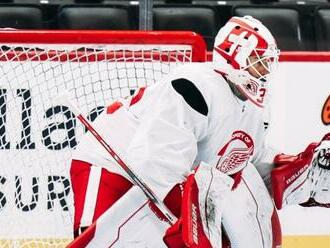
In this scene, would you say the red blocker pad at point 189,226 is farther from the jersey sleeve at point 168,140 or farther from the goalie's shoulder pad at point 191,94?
the goalie's shoulder pad at point 191,94

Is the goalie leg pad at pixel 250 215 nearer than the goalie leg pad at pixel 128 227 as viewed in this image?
No

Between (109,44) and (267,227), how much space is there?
640mm

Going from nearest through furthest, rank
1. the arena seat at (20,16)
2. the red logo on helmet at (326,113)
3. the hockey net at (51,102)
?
the hockey net at (51,102)
the red logo on helmet at (326,113)
the arena seat at (20,16)

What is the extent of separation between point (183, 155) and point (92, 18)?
1.51 m

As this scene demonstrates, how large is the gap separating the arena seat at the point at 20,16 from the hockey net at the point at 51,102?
0.71m

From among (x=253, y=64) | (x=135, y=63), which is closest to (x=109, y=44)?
(x=135, y=63)

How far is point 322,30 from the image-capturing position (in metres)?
3.64

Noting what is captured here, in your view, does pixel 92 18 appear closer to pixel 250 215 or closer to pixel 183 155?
pixel 250 215

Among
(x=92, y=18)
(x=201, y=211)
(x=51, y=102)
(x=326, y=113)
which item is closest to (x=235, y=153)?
(x=201, y=211)

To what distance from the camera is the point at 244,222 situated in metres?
2.41

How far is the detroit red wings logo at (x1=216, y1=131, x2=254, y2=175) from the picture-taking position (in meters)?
2.21

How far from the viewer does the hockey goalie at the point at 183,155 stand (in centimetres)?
204

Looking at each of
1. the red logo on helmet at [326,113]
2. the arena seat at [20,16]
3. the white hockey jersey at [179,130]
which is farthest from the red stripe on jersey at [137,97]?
the arena seat at [20,16]

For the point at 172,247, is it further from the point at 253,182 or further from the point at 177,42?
the point at 177,42
